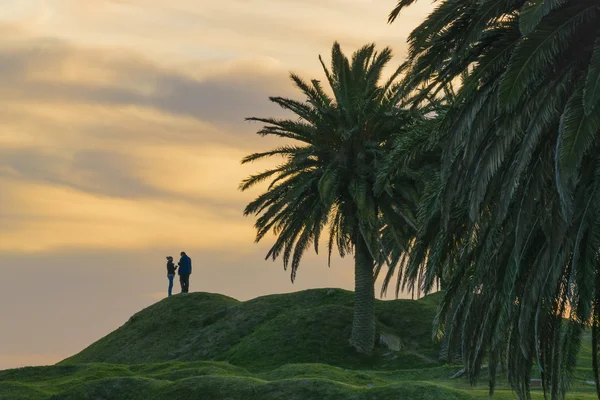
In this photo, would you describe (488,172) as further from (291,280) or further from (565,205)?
(291,280)

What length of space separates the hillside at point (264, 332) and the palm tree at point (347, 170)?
1.85m

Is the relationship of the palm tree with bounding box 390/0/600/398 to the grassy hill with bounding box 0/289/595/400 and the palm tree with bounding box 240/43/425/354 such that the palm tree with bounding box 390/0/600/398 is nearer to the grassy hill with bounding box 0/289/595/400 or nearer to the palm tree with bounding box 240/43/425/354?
the grassy hill with bounding box 0/289/595/400

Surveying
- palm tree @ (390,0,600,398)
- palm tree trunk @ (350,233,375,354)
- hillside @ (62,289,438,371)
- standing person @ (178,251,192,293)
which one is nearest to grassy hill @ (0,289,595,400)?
hillside @ (62,289,438,371)

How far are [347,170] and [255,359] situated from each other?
Result: 371 inches

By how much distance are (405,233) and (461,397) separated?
16362 mm

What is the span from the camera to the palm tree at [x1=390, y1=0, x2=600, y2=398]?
1499cm

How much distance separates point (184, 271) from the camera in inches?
1914

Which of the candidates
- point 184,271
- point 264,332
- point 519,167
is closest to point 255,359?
point 264,332

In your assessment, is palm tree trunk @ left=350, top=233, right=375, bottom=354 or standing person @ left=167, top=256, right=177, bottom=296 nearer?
palm tree trunk @ left=350, top=233, right=375, bottom=354

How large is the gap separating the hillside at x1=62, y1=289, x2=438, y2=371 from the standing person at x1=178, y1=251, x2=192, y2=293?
3.47 feet

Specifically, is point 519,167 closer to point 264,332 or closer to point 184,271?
point 264,332

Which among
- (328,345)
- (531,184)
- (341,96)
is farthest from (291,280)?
(531,184)

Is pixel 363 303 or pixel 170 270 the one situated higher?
pixel 170 270

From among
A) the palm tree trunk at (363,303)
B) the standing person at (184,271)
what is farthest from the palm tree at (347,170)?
the standing person at (184,271)
